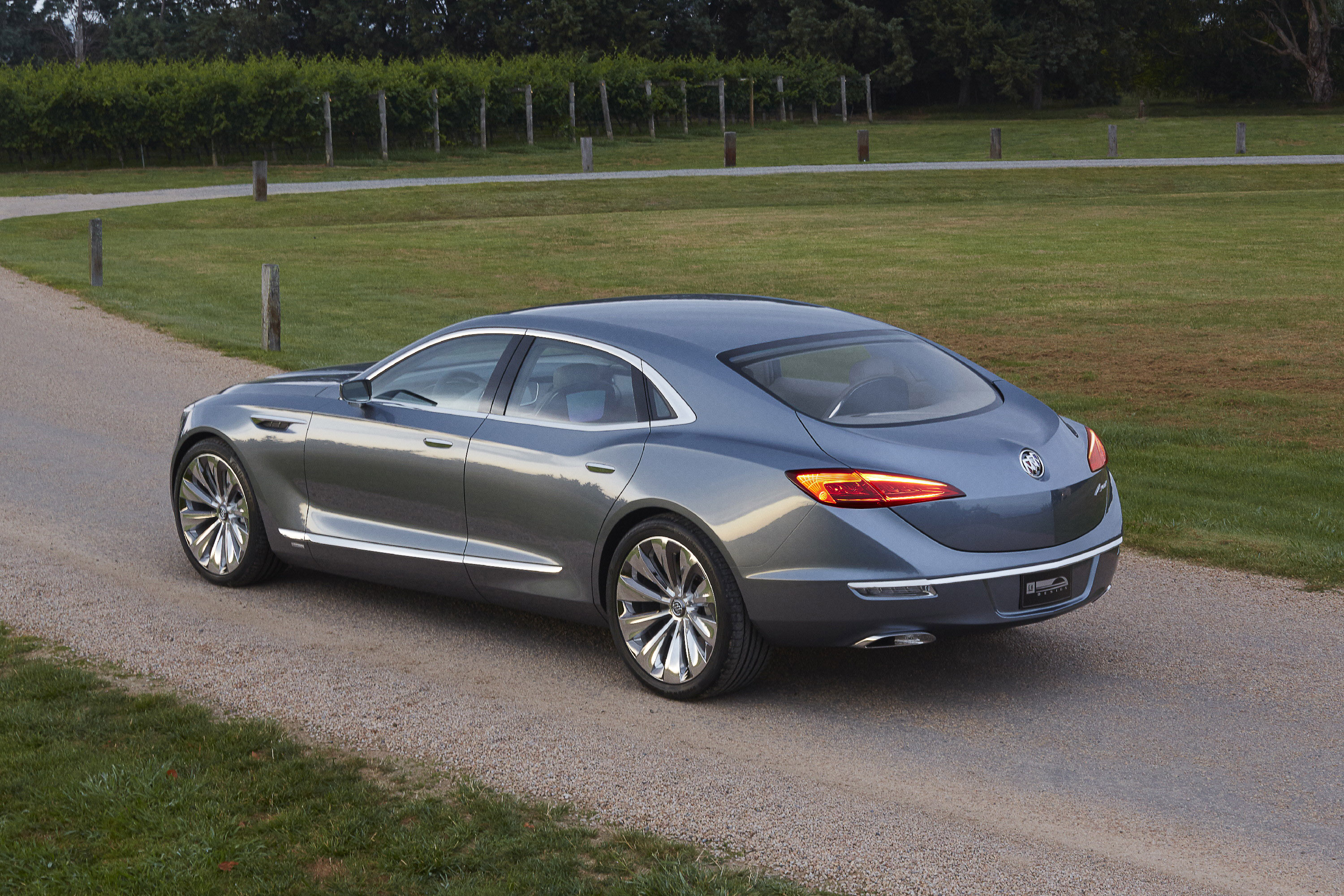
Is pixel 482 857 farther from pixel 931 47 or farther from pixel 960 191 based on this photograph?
pixel 931 47

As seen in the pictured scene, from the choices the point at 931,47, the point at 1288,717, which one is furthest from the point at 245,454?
the point at 931,47

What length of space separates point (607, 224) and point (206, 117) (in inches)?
962

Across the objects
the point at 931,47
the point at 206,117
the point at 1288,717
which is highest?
the point at 931,47

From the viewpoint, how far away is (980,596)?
223 inches

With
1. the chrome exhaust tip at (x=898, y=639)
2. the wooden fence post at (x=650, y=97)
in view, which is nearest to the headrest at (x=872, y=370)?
the chrome exhaust tip at (x=898, y=639)

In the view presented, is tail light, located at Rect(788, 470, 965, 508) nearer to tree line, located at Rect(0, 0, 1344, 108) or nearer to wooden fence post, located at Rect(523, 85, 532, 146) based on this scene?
wooden fence post, located at Rect(523, 85, 532, 146)

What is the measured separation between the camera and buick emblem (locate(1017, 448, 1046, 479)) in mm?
5863

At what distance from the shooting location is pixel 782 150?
55.9 metres

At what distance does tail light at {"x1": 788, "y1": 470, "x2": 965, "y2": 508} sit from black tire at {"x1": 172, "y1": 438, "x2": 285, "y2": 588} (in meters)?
3.27

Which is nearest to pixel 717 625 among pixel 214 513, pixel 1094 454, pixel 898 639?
pixel 898 639

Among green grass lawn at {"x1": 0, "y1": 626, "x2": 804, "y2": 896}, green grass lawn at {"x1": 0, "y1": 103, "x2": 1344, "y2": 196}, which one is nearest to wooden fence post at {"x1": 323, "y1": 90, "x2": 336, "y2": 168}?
green grass lawn at {"x1": 0, "y1": 103, "x2": 1344, "y2": 196}

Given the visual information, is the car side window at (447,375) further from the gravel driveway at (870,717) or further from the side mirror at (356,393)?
the gravel driveway at (870,717)

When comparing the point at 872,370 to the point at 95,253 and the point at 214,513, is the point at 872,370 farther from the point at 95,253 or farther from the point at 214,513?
the point at 95,253

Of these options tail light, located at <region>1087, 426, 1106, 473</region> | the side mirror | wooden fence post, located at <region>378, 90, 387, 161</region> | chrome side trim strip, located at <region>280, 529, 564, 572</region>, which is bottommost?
chrome side trim strip, located at <region>280, 529, 564, 572</region>
